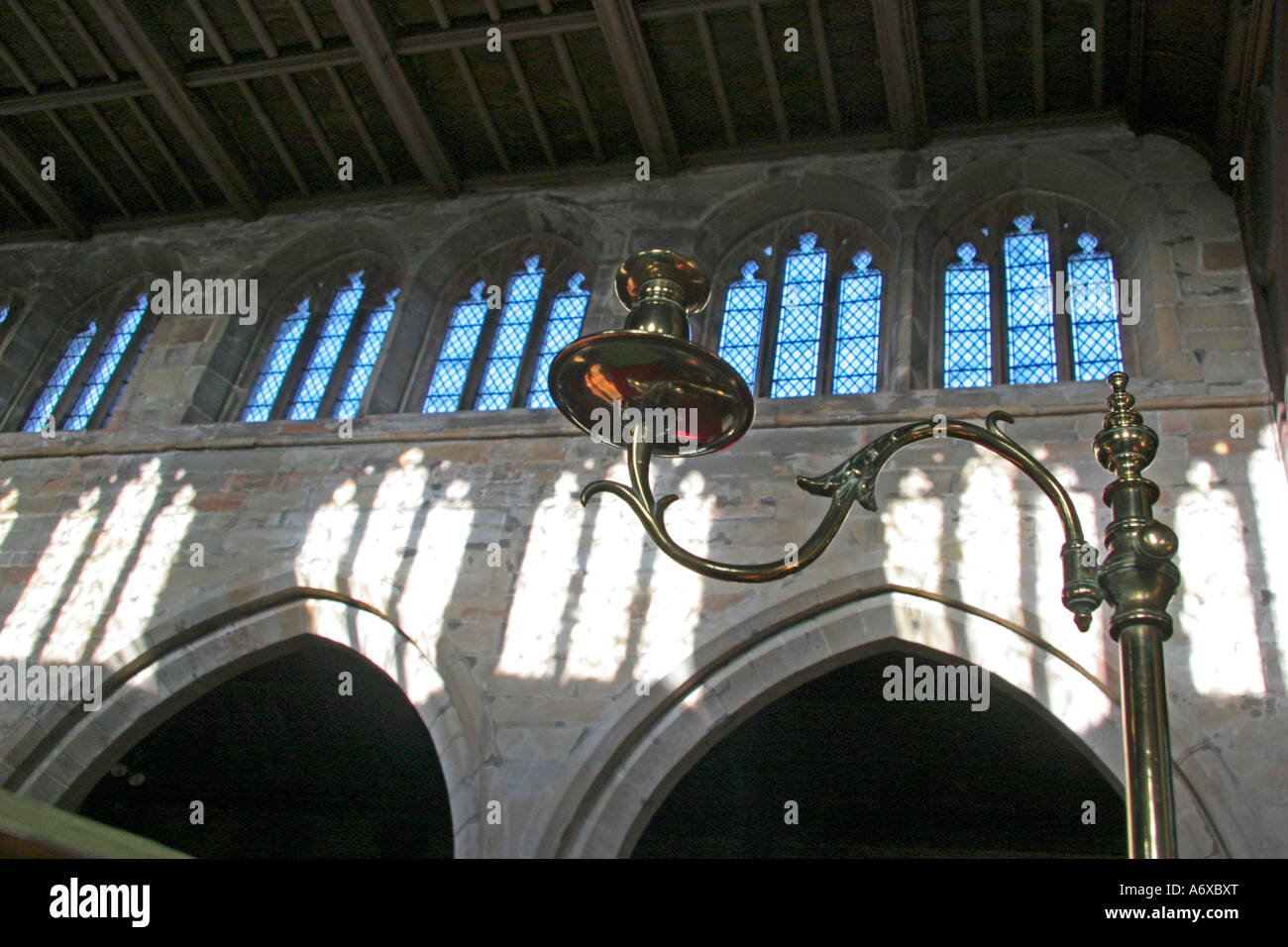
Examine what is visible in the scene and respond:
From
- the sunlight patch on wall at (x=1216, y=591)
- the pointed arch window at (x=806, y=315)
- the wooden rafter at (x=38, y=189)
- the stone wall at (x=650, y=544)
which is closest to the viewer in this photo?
the sunlight patch on wall at (x=1216, y=591)

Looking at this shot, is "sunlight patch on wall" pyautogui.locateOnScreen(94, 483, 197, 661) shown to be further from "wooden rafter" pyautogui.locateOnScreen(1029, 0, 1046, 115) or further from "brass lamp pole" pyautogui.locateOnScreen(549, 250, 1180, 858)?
"wooden rafter" pyautogui.locateOnScreen(1029, 0, 1046, 115)

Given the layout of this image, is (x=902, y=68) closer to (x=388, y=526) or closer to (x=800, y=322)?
(x=800, y=322)

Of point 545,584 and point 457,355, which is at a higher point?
point 457,355

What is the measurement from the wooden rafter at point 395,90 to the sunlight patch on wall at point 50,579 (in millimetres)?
3042

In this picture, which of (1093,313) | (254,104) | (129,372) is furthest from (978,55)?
(129,372)

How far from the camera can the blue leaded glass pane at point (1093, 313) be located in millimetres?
7074

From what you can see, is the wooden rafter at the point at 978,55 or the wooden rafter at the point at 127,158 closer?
the wooden rafter at the point at 978,55

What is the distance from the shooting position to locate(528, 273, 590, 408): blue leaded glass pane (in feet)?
26.3

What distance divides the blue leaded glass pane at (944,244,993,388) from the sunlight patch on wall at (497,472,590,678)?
2300mm

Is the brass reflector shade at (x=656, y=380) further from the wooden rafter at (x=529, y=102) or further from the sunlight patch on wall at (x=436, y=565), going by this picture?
the wooden rafter at (x=529, y=102)

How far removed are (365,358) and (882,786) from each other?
4510 mm

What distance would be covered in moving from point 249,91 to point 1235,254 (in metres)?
6.33

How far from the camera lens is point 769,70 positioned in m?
7.89

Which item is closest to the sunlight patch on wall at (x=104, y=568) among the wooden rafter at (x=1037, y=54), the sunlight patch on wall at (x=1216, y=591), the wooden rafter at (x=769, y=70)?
the wooden rafter at (x=769, y=70)
